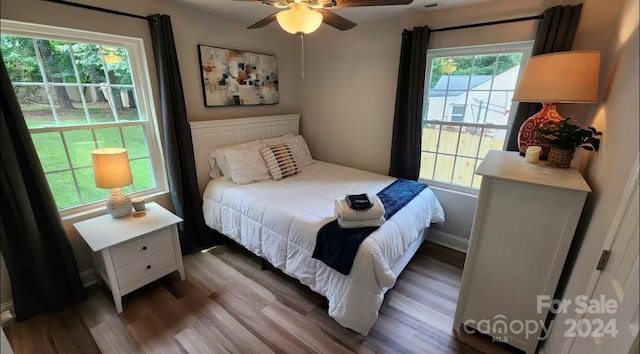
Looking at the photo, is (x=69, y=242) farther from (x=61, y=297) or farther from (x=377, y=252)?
(x=377, y=252)

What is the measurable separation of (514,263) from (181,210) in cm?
261

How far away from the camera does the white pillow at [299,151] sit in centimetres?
316

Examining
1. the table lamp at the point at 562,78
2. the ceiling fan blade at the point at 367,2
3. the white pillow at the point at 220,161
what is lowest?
the white pillow at the point at 220,161

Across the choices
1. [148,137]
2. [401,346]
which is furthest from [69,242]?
[401,346]

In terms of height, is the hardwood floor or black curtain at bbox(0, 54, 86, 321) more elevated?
black curtain at bbox(0, 54, 86, 321)

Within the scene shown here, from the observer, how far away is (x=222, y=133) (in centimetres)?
276

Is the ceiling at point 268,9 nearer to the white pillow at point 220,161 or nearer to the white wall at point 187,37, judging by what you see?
the white wall at point 187,37

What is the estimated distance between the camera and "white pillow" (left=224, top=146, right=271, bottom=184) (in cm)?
255

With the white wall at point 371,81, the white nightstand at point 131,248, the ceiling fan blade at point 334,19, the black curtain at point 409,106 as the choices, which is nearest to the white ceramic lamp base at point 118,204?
the white nightstand at point 131,248

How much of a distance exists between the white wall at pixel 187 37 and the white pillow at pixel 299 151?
50 centimetres

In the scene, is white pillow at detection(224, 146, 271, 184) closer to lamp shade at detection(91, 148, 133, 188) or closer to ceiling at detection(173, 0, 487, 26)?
lamp shade at detection(91, 148, 133, 188)

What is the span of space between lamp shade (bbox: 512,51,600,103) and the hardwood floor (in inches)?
61.2

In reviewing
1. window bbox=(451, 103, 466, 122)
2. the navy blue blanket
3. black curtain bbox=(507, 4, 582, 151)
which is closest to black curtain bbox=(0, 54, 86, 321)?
the navy blue blanket

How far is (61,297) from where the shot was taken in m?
1.87
